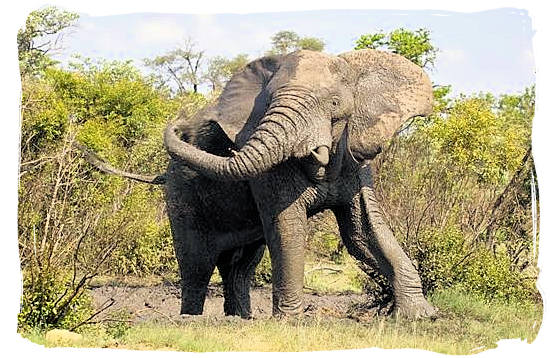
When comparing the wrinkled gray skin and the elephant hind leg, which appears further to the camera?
the elephant hind leg

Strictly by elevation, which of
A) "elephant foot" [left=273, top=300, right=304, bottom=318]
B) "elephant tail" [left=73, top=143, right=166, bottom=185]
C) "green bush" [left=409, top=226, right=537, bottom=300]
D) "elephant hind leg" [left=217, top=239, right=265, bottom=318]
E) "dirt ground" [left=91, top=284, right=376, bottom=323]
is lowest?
"dirt ground" [left=91, top=284, right=376, bottom=323]

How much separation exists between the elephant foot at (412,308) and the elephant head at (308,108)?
131 centimetres

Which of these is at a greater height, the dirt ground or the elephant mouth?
the elephant mouth

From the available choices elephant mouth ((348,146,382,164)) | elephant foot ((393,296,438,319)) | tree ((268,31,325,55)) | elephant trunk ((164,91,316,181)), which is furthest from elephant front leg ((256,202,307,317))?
tree ((268,31,325,55))

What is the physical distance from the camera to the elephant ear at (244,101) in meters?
8.73

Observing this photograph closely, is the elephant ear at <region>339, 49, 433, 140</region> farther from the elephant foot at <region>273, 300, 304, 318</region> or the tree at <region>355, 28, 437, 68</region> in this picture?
the tree at <region>355, 28, 437, 68</region>

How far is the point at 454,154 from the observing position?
58.2ft

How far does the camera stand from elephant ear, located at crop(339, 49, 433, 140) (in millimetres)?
8672

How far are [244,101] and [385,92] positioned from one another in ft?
4.21

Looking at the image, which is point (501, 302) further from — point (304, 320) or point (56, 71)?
point (56, 71)

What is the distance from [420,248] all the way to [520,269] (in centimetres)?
169

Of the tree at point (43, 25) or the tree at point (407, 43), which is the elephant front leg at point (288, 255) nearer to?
the tree at point (43, 25)

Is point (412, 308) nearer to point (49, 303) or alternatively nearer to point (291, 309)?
point (291, 309)

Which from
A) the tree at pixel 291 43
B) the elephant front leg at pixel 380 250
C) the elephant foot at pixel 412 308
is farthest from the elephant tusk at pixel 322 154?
the tree at pixel 291 43
